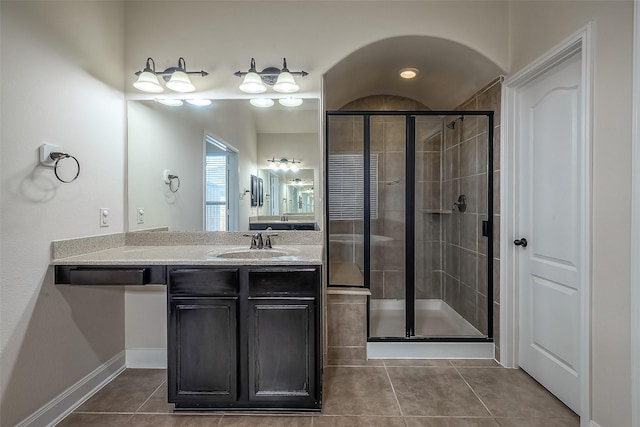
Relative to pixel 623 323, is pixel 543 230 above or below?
above

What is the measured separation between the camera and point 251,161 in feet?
7.94

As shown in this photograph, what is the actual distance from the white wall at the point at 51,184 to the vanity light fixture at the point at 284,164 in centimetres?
107

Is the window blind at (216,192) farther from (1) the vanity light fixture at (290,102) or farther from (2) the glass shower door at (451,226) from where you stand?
(2) the glass shower door at (451,226)

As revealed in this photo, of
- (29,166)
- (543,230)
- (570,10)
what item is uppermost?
(570,10)

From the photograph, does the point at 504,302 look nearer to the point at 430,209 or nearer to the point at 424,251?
the point at 424,251

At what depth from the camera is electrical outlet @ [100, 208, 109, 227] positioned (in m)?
2.04

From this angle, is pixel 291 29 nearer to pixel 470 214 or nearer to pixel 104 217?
pixel 104 217

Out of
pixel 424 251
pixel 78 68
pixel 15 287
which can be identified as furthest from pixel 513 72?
pixel 15 287

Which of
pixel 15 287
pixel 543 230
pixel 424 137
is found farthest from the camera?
pixel 424 137

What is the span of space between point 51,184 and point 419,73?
276cm

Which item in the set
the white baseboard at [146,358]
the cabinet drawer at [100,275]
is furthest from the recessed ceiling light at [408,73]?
the white baseboard at [146,358]

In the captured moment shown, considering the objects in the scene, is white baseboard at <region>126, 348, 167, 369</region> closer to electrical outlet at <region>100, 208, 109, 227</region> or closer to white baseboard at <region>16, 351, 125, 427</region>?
white baseboard at <region>16, 351, 125, 427</region>

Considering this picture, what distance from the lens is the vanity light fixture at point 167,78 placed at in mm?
2102

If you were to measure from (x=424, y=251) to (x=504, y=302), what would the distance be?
0.70m
